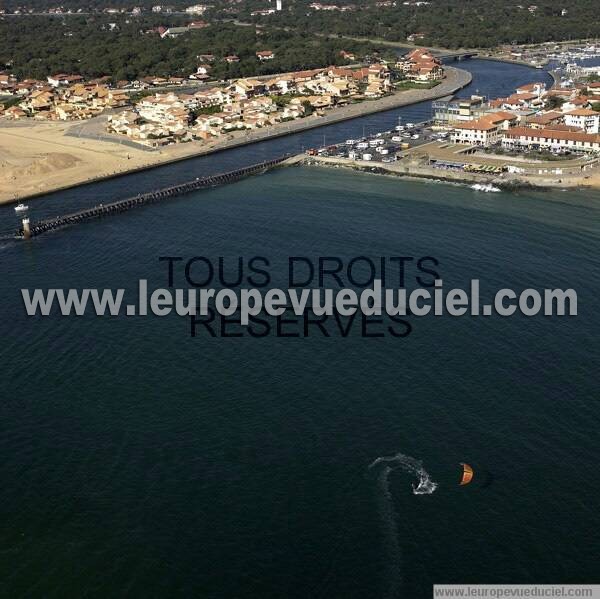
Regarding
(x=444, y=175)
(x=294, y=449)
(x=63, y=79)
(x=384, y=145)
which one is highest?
(x=63, y=79)

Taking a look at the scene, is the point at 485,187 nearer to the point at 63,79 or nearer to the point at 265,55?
the point at 63,79

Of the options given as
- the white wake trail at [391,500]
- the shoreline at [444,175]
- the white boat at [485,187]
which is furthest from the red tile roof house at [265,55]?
the white wake trail at [391,500]

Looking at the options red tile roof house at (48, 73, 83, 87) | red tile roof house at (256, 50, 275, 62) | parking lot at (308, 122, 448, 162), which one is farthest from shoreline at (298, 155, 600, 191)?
red tile roof house at (256, 50, 275, 62)

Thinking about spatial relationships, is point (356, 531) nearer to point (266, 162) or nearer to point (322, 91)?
point (266, 162)

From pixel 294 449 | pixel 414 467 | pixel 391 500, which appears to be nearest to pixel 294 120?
pixel 294 449

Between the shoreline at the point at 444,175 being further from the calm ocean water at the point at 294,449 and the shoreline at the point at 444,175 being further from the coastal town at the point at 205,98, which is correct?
the coastal town at the point at 205,98

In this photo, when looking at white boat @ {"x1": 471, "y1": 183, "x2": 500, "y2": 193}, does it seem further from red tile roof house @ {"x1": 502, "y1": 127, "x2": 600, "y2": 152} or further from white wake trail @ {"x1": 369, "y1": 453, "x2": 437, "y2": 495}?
white wake trail @ {"x1": 369, "y1": 453, "x2": 437, "y2": 495}

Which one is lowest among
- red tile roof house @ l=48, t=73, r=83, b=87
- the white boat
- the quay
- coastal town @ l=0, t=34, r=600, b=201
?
the white boat

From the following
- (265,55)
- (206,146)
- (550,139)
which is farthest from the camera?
(265,55)

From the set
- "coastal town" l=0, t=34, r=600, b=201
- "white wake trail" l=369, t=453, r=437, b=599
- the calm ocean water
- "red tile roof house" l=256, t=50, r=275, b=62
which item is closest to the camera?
"white wake trail" l=369, t=453, r=437, b=599
